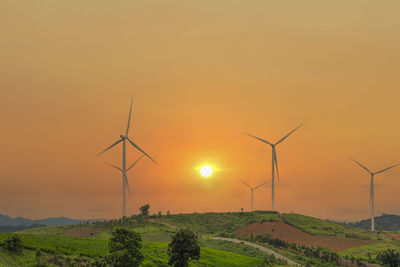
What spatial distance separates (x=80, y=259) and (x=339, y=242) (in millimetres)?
119098

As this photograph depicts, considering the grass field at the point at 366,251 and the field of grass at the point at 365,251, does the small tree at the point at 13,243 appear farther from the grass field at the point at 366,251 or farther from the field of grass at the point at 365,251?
the field of grass at the point at 365,251

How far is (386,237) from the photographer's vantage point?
19375cm

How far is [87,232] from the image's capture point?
547 ft

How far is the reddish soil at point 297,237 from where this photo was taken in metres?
157

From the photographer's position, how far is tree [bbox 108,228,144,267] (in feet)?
209

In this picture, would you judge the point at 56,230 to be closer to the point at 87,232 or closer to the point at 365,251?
the point at 87,232

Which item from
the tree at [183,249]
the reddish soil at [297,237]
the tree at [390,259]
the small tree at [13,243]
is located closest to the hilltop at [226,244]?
the reddish soil at [297,237]

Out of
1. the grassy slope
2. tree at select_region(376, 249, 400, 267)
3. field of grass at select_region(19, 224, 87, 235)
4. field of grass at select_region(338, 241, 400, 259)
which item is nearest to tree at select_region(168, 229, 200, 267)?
the grassy slope

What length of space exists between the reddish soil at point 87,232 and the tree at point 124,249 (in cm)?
9842

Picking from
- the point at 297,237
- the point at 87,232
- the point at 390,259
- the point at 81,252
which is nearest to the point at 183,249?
the point at 81,252

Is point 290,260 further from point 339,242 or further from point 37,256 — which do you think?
point 37,256

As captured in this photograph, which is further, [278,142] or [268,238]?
[278,142]

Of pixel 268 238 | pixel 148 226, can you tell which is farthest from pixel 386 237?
→ pixel 148 226

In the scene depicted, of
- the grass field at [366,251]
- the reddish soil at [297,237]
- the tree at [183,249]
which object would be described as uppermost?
the tree at [183,249]
